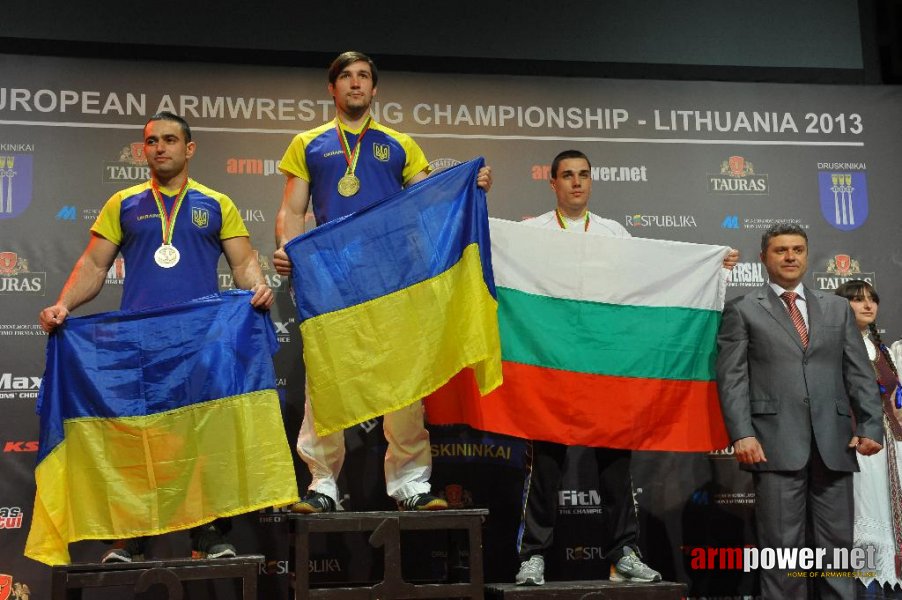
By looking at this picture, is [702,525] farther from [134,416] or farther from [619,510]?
[134,416]

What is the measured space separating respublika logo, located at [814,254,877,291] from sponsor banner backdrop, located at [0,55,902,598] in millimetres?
11

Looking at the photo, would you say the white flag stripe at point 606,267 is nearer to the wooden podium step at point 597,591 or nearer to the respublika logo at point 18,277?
the wooden podium step at point 597,591

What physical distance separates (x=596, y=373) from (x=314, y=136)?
1538 millimetres

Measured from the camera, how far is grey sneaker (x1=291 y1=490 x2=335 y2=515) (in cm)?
362

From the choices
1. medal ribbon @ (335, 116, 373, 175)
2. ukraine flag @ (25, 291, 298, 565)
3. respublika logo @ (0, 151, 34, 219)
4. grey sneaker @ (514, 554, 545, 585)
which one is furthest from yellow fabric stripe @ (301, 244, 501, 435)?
respublika logo @ (0, 151, 34, 219)

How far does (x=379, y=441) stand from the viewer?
4.82 m

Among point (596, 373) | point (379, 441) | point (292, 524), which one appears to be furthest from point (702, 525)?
point (292, 524)

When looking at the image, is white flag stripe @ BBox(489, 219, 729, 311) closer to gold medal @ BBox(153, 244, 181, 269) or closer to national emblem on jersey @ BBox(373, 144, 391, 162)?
national emblem on jersey @ BBox(373, 144, 391, 162)

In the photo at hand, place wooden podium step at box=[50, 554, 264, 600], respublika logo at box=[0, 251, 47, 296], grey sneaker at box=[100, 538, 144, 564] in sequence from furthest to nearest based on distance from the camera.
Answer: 1. respublika logo at box=[0, 251, 47, 296]
2. grey sneaker at box=[100, 538, 144, 564]
3. wooden podium step at box=[50, 554, 264, 600]

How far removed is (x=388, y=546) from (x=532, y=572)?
22.8 inches

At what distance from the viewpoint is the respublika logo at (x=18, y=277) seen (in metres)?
4.67

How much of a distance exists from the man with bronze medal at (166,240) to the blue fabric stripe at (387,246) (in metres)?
0.22

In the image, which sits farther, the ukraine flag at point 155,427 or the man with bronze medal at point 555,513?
the man with bronze medal at point 555,513

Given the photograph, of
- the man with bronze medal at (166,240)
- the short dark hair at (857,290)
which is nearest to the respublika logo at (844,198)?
the short dark hair at (857,290)
